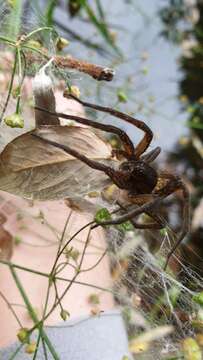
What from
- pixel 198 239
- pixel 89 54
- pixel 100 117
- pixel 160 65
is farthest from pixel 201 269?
pixel 160 65

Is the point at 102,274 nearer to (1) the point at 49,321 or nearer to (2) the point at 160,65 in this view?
(1) the point at 49,321

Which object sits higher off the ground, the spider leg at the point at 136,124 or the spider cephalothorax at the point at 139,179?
the spider leg at the point at 136,124

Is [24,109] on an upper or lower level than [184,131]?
upper

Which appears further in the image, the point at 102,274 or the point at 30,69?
the point at 102,274

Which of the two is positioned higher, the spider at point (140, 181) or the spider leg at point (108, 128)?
the spider leg at point (108, 128)
